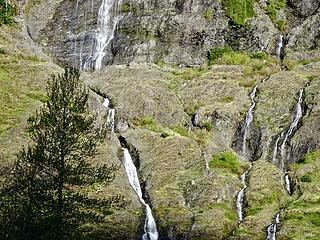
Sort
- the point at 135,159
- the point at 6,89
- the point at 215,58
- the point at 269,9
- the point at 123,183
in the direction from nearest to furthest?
the point at 123,183, the point at 135,159, the point at 6,89, the point at 215,58, the point at 269,9

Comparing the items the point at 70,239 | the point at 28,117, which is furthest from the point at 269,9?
the point at 70,239

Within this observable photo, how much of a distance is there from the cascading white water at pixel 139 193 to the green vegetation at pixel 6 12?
3094cm

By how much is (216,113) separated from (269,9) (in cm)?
2288

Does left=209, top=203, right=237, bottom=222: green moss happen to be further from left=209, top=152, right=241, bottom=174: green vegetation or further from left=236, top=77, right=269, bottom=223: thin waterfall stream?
left=209, top=152, right=241, bottom=174: green vegetation

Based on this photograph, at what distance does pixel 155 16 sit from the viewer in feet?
222

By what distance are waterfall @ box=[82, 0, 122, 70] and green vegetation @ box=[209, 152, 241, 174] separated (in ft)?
77.8

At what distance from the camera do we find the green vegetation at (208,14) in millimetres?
66750

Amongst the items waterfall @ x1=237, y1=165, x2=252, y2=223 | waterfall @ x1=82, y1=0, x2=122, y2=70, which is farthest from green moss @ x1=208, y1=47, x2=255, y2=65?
waterfall @ x1=237, y1=165, x2=252, y2=223

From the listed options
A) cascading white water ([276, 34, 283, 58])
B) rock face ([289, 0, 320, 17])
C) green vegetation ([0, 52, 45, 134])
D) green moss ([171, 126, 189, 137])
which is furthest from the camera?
rock face ([289, 0, 320, 17])

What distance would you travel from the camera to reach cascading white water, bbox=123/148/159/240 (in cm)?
3575

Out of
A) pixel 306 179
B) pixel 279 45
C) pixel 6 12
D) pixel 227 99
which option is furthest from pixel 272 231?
pixel 6 12

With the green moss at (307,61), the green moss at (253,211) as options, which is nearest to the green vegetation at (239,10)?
the green moss at (307,61)

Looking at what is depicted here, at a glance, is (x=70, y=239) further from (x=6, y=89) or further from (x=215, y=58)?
(x=215, y=58)

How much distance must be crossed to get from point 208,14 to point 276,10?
7978 millimetres
